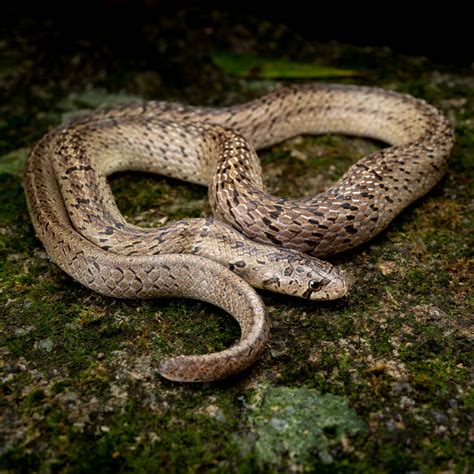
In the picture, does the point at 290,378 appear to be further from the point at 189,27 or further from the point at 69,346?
the point at 189,27

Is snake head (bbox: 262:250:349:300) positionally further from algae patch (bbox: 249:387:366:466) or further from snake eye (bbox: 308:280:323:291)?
algae patch (bbox: 249:387:366:466)

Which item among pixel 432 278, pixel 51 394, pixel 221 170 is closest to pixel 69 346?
pixel 51 394

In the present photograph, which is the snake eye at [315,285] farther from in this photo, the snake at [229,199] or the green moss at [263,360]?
the green moss at [263,360]

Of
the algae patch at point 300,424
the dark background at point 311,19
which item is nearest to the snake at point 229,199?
the algae patch at point 300,424

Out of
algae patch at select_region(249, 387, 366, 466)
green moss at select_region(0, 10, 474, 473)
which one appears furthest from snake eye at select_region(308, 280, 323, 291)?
algae patch at select_region(249, 387, 366, 466)

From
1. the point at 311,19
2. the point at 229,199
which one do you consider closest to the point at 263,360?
the point at 229,199
